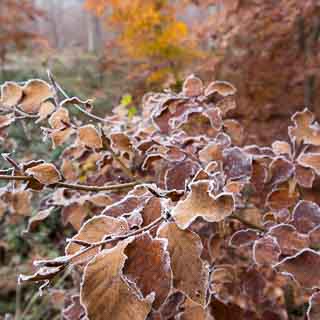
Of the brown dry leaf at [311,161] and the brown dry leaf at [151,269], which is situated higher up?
the brown dry leaf at [151,269]

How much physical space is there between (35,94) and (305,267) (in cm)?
50

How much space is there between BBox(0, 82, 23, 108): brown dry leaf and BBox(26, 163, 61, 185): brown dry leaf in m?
0.27

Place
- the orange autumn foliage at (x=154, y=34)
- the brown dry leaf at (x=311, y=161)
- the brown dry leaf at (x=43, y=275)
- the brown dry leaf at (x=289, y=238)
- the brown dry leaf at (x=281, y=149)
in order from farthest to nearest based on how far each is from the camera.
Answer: the orange autumn foliage at (x=154, y=34) < the brown dry leaf at (x=281, y=149) < the brown dry leaf at (x=311, y=161) < the brown dry leaf at (x=289, y=238) < the brown dry leaf at (x=43, y=275)

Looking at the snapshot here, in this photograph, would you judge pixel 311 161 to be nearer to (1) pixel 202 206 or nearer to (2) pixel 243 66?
(1) pixel 202 206

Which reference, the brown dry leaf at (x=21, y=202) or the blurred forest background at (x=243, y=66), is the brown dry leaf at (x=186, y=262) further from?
the blurred forest background at (x=243, y=66)

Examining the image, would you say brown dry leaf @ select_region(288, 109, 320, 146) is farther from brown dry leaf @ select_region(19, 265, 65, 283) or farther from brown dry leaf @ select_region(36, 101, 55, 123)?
brown dry leaf @ select_region(19, 265, 65, 283)

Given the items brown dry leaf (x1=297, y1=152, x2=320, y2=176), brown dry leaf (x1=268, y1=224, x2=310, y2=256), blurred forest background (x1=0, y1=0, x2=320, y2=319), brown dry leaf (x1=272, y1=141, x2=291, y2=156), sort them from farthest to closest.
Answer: blurred forest background (x1=0, y1=0, x2=320, y2=319) → brown dry leaf (x1=272, y1=141, x2=291, y2=156) → brown dry leaf (x1=297, y1=152, x2=320, y2=176) → brown dry leaf (x1=268, y1=224, x2=310, y2=256)

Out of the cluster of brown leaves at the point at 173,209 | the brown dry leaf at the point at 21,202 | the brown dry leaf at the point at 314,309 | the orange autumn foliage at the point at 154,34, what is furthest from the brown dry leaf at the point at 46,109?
the orange autumn foliage at the point at 154,34

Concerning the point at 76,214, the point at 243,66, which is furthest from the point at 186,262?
the point at 243,66

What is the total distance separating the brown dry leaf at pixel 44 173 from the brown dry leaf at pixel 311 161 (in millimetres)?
417

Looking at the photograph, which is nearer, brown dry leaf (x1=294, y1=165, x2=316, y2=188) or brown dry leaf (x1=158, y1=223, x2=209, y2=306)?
brown dry leaf (x1=158, y1=223, x2=209, y2=306)

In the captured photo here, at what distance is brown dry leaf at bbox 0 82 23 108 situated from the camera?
2.51 ft

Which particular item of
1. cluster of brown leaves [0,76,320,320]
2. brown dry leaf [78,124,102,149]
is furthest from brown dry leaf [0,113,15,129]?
brown dry leaf [78,124,102,149]

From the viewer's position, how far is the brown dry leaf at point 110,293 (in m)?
0.40
